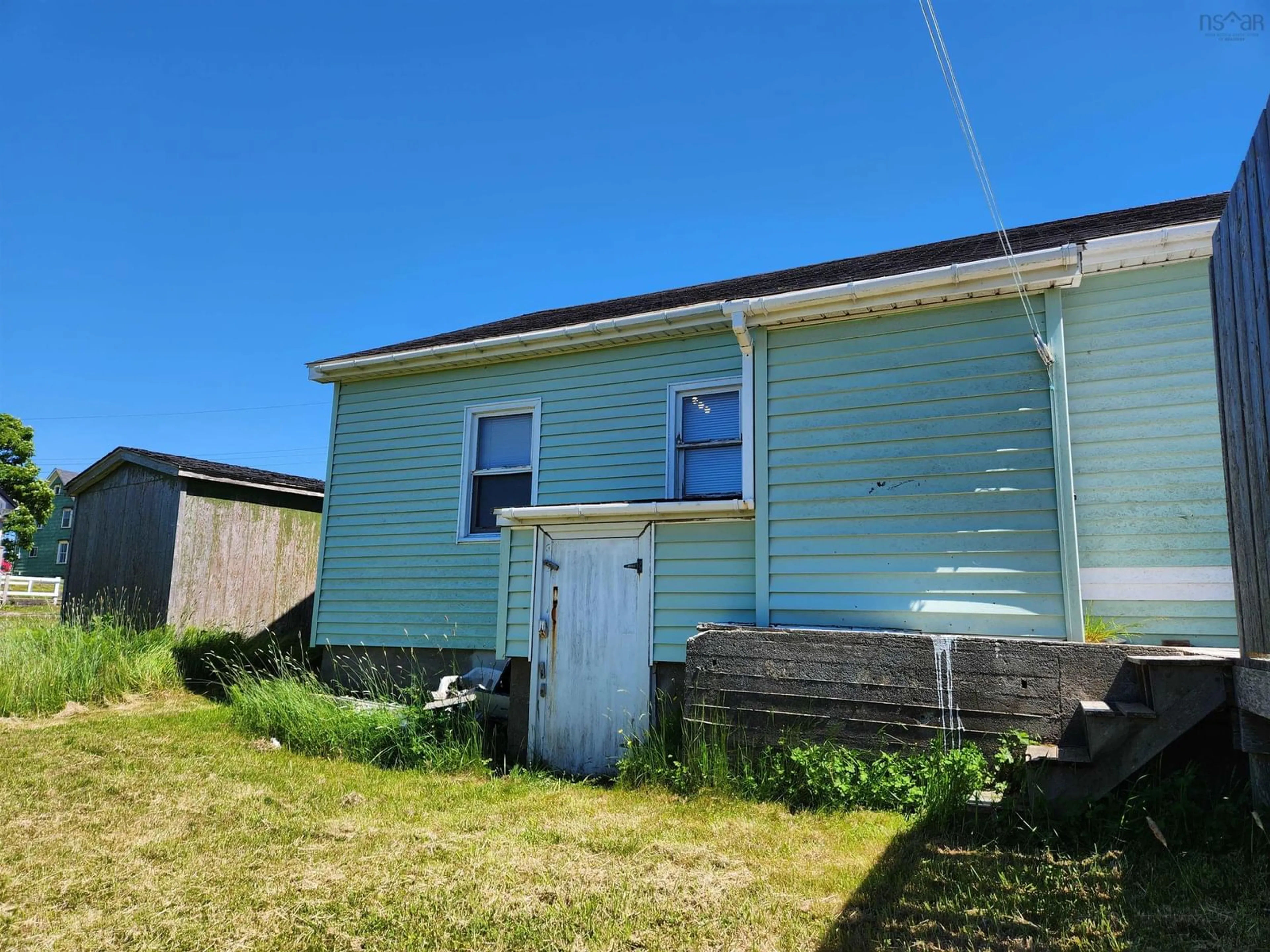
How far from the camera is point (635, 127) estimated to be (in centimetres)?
888

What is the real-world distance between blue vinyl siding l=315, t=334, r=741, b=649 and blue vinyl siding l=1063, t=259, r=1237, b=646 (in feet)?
11.2

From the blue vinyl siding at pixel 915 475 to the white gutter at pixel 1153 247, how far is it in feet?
4.22

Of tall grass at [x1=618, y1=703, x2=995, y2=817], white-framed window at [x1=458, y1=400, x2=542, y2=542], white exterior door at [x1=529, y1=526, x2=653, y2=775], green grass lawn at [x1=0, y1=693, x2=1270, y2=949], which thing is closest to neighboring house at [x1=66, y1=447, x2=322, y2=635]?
white-framed window at [x1=458, y1=400, x2=542, y2=542]

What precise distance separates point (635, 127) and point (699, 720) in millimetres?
6970

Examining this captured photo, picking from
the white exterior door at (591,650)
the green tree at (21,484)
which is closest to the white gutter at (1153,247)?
the white exterior door at (591,650)

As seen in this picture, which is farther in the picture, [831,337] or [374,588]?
[374,588]

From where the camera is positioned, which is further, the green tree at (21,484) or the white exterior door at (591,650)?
the green tree at (21,484)

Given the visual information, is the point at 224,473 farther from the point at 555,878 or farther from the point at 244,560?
the point at 555,878

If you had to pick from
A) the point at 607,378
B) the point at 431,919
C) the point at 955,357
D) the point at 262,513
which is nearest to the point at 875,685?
the point at 955,357

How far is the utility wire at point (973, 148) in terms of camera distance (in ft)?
14.7

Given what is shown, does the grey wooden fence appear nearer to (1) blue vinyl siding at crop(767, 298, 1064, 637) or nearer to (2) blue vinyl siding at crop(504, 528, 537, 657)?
(1) blue vinyl siding at crop(767, 298, 1064, 637)

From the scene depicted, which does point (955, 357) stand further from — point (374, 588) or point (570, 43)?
point (374, 588)

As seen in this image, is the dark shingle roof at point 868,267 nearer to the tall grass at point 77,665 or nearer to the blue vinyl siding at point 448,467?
the blue vinyl siding at point 448,467

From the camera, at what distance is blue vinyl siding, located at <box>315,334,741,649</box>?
27.9ft
